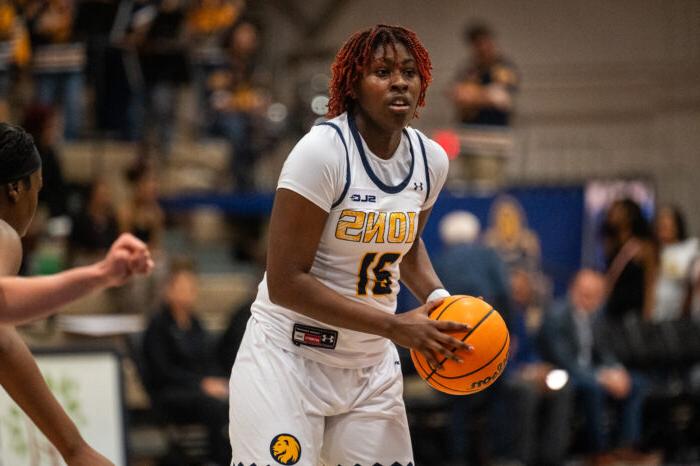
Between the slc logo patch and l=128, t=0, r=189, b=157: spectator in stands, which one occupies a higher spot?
l=128, t=0, r=189, b=157: spectator in stands

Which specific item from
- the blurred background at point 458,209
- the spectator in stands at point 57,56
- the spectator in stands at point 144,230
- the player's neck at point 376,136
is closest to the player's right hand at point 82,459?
the player's neck at point 376,136

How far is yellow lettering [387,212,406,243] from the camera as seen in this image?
391 cm

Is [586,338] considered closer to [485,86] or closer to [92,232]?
[485,86]

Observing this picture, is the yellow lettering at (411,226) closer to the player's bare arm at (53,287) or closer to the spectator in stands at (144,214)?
the player's bare arm at (53,287)

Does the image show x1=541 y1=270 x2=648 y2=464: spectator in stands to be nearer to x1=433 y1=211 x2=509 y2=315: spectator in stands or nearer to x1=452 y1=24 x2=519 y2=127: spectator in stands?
x1=433 y1=211 x2=509 y2=315: spectator in stands

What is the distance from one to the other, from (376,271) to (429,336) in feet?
1.60

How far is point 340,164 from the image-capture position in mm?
3822

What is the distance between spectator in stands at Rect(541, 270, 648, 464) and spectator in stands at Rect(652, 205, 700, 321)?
1.17m

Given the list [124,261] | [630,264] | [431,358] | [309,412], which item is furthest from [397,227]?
[630,264]

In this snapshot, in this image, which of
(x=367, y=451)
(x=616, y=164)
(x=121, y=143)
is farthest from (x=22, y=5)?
(x=367, y=451)

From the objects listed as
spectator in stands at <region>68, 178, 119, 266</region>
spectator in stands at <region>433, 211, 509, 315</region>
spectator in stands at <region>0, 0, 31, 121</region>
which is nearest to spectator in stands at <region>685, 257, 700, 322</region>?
spectator in stands at <region>433, 211, 509, 315</region>

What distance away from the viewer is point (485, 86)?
1204 centimetres

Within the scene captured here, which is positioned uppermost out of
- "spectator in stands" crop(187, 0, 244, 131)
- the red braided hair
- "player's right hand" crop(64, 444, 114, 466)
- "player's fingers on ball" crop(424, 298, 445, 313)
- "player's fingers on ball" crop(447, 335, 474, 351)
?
"spectator in stands" crop(187, 0, 244, 131)

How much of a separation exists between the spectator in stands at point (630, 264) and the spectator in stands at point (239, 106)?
449 cm
